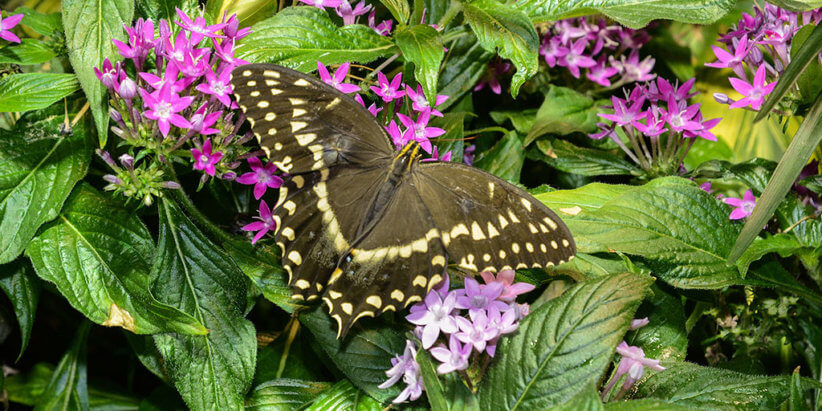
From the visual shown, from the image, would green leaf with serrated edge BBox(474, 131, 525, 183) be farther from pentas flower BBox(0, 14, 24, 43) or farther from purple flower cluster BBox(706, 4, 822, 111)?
pentas flower BBox(0, 14, 24, 43)

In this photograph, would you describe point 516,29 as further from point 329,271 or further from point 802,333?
point 802,333

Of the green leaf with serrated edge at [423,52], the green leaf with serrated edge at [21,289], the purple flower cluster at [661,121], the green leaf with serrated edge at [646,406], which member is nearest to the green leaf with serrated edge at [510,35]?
the green leaf with serrated edge at [423,52]

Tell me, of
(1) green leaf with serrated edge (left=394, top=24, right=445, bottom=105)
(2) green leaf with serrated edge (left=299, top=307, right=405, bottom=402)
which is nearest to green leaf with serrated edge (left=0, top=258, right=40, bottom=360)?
(2) green leaf with serrated edge (left=299, top=307, right=405, bottom=402)

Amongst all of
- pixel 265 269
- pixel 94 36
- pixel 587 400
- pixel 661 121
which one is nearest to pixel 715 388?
pixel 587 400

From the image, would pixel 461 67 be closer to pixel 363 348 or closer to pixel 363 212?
pixel 363 212

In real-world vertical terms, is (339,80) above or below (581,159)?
above

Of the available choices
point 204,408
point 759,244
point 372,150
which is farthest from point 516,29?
point 204,408
